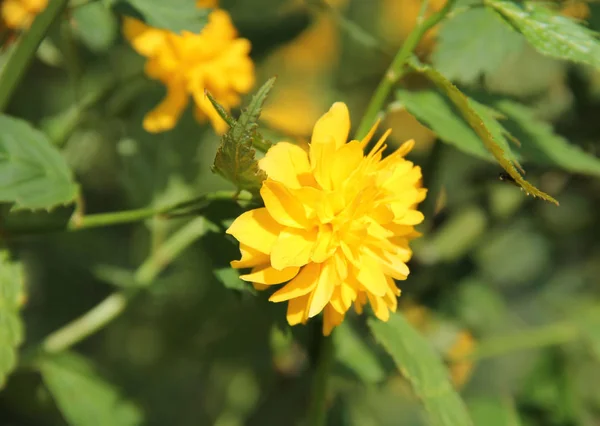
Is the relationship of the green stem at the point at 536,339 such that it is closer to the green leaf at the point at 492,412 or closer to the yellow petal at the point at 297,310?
the green leaf at the point at 492,412

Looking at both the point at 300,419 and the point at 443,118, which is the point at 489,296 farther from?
the point at 443,118

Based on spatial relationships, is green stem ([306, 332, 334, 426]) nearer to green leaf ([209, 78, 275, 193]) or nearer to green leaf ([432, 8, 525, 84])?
green leaf ([209, 78, 275, 193])

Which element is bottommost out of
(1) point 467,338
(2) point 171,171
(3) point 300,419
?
(3) point 300,419

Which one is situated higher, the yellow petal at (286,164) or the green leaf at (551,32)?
the green leaf at (551,32)

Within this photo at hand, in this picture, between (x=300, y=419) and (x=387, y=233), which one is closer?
(x=387, y=233)

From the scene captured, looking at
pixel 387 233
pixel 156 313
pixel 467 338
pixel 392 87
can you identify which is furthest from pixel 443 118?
pixel 156 313

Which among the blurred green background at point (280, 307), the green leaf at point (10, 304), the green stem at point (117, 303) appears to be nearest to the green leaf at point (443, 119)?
the blurred green background at point (280, 307)
